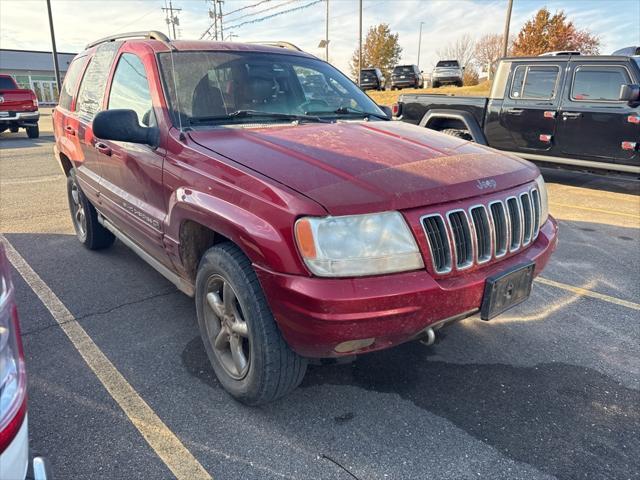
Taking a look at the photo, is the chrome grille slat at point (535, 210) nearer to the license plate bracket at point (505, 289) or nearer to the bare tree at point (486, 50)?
the license plate bracket at point (505, 289)

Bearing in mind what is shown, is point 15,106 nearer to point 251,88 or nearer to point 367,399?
point 251,88

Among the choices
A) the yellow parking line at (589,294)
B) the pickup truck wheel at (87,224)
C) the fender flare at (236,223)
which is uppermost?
the fender flare at (236,223)

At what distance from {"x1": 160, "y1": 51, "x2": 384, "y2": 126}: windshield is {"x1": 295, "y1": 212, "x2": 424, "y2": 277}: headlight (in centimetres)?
132

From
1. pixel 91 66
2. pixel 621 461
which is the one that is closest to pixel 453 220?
pixel 621 461

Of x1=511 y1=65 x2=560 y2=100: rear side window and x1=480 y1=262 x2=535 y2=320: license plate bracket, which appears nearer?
x1=480 y1=262 x2=535 y2=320: license plate bracket

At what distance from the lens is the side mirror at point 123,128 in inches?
105

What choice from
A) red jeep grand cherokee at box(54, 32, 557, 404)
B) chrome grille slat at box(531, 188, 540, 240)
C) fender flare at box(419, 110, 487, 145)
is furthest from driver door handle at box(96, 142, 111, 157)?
fender flare at box(419, 110, 487, 145)

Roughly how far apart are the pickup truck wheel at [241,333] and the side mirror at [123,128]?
884 millimetres

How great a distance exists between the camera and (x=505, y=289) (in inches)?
90.2

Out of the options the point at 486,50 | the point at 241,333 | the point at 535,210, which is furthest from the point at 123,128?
the point at 486,50

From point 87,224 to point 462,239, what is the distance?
12.6 ft

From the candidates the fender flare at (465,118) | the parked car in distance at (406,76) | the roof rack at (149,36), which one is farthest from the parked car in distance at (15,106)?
the parked car in distance at (406,76)

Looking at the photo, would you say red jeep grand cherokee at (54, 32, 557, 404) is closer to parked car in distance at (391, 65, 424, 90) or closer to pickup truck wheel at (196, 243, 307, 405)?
pickup truck wheel at (196, 243, 307, 405)

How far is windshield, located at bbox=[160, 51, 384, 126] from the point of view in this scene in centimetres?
292
